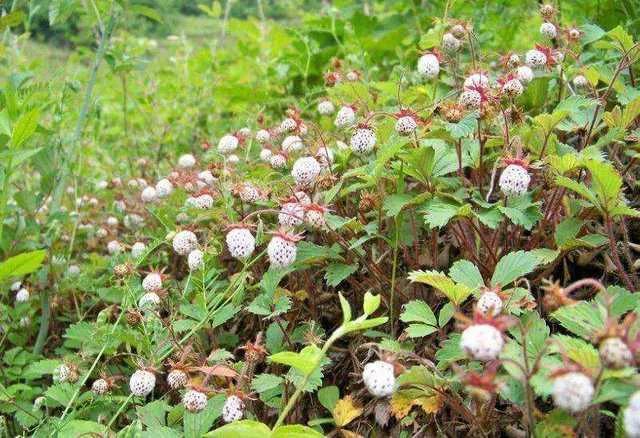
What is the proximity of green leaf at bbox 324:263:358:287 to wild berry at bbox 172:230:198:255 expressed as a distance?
30 cm

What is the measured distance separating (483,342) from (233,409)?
1.54 ft

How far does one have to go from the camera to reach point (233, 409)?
1060mm

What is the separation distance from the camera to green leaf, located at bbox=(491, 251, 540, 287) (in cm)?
105

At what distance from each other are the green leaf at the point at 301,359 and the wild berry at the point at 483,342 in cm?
25

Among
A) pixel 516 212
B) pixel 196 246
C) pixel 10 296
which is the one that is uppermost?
pixel 516 212

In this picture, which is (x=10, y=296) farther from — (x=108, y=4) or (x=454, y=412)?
(x=454, y=412)

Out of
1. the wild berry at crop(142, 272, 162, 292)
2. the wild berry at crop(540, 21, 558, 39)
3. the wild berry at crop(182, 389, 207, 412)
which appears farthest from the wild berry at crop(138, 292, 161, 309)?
the wild berry at crop(540, 21, 558, 39)

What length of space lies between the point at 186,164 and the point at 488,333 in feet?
4.48

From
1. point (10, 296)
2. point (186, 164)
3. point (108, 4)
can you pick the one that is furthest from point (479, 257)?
point (108, 4)

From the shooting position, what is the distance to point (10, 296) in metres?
1.90

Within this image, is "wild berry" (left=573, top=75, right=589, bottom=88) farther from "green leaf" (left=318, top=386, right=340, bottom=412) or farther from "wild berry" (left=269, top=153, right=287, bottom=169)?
"green leaf" (left=318, top=386, right=340, bottom=412)

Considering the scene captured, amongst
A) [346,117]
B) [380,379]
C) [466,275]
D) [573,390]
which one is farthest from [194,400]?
[346,117]

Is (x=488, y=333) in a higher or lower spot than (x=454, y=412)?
higher

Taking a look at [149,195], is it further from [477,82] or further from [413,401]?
[413,401]
